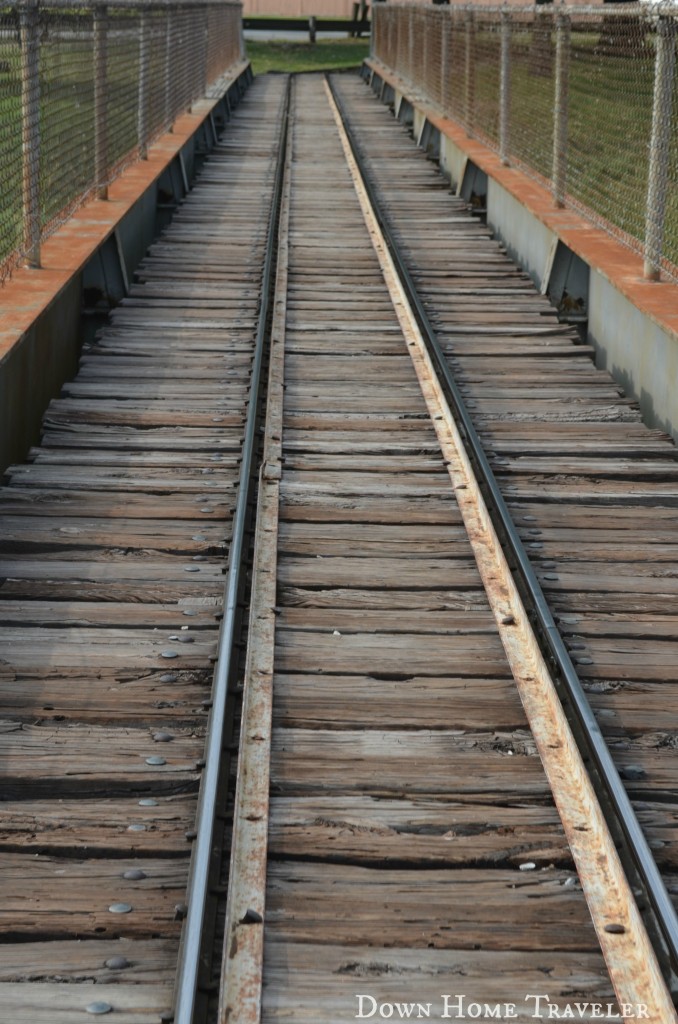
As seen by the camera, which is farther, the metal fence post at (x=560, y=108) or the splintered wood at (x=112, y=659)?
the metal fence post at (x=560, y=108)

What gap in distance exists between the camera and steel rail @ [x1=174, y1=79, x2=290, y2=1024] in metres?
2.81

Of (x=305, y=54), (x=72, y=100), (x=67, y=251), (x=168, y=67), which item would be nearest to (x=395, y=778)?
(x=67, y=251)

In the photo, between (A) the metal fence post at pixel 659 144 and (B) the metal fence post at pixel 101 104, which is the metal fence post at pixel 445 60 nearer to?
(B) the metal fence post at pixel 101 104

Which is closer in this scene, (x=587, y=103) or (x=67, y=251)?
(x=67, y=251)

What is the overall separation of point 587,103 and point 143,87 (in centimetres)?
373

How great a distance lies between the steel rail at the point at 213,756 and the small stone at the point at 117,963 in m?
0.13

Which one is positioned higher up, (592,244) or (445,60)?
(445,60)

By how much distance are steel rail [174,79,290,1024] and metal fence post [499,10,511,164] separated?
17.9 ft

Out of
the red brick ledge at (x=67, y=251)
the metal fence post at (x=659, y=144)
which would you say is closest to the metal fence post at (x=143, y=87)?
the red brick ledge at (x=67, y=251)

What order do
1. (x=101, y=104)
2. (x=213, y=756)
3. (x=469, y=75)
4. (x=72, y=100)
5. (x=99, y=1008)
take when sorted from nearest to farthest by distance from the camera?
(x=99, y=1008)
(x=213, y=756)
(x=72, y=100)
(x=101, y=104)
(x=469, y=75)

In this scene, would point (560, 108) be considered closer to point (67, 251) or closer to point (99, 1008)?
point (67, 251)

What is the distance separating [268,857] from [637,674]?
4.85 feet

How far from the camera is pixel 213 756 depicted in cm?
363

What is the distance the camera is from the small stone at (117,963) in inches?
115
